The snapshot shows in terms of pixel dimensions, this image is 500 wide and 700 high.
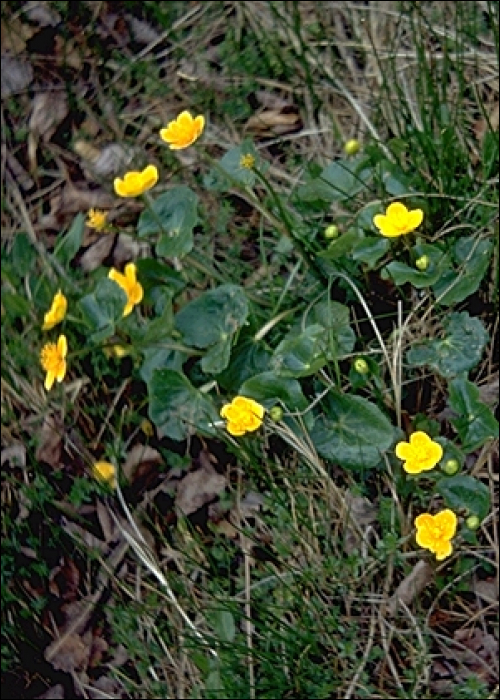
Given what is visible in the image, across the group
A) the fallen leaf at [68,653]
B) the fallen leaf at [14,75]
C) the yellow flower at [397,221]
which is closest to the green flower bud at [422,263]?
the yellow flower at [397,221]

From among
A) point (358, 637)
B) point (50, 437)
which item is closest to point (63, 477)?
point (50, 437)

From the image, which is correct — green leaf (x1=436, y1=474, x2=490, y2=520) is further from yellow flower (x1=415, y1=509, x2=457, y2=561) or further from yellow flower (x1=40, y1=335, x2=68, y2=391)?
yellow flower (x1=40, y1=335, x2=68, y2=391)

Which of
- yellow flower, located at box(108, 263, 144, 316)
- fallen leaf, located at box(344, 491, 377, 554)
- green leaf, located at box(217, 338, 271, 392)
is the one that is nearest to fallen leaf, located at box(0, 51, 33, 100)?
yellow flower, located at box(108, 263, 144, 316)

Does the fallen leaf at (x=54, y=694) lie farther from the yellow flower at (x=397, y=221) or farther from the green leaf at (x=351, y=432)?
the yellow flower at (x=397, y=221)

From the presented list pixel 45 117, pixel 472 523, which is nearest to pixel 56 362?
pixel 472 523

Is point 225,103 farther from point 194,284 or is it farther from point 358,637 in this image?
point 358,637

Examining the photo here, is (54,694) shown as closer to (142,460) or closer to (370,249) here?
(142,460)
